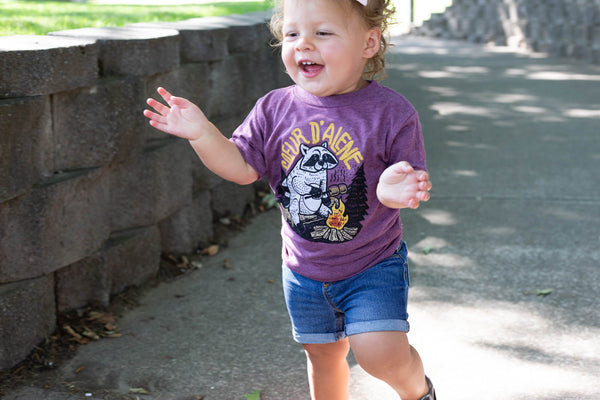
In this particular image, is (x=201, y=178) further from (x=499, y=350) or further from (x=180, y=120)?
(x=180, y=120)

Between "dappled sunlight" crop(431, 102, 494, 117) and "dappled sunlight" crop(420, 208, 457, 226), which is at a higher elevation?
"dappled sunlight" crop(431, 102, 494, 117)

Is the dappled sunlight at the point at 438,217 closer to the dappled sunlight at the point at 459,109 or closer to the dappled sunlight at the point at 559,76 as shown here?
the dappled sunlight at the point at 459,109

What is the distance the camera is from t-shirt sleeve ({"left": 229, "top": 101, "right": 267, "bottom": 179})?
2330 mm

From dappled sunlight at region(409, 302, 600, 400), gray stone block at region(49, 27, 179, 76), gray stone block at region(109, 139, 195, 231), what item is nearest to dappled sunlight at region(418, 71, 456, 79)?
gray stone block at region(109, 139, 195, 231)

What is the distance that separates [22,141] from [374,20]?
4.38 feet

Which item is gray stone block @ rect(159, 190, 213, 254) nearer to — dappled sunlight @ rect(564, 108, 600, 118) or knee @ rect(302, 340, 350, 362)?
knee @ rect(302, 340, 350, 362)

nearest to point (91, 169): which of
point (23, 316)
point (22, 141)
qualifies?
point (22, 141)

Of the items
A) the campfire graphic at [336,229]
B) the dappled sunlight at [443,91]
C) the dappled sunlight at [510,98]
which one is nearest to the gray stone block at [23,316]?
the campfire graphic at [336,229]

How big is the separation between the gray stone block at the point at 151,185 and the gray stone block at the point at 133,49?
1.27ft

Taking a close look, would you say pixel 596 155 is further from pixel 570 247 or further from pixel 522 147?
pixel 570 247

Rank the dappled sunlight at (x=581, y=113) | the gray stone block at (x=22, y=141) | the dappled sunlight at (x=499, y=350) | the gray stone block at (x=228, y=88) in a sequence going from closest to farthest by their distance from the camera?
the gray stone block at (x=22, y=141), the dappled sunlight at (x=499, y=350), the gray stone block at (x=228, y=88), the dappled sunlight at (x=581, y=113)

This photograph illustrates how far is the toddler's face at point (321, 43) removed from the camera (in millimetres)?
2184

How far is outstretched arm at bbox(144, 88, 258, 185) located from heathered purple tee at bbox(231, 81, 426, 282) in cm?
5

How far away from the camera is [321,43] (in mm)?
2193
